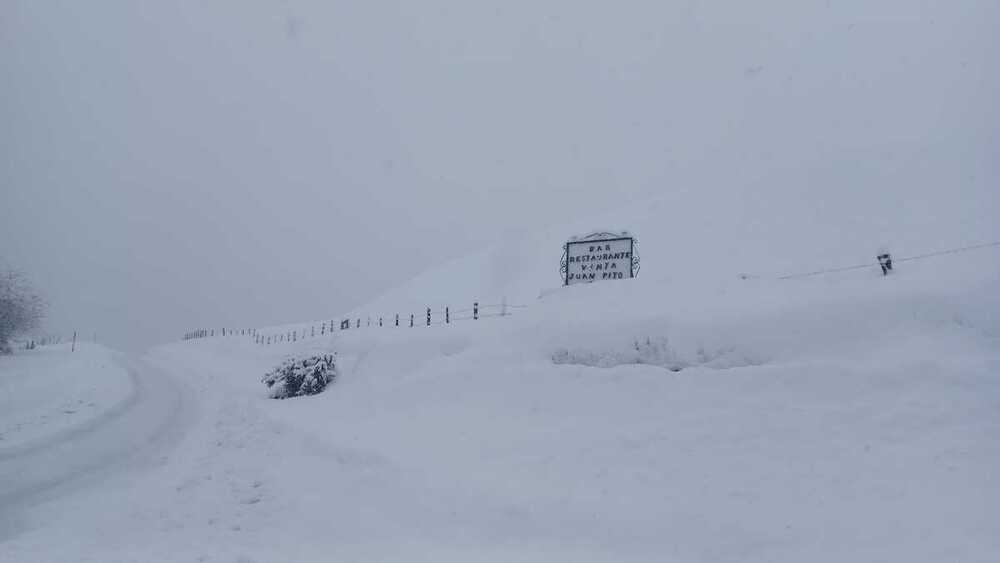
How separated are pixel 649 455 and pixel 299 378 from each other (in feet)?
43.9

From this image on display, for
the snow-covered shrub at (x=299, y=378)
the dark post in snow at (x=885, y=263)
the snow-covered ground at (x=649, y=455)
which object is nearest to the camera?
the snow-covered ground at (x=649, y=455)

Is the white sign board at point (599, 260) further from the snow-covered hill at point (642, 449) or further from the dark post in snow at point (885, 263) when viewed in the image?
the dark post in snow at point (885, 263)

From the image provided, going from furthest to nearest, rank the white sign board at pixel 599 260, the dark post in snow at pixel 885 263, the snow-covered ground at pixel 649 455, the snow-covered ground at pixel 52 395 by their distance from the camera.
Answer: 1. the white sign board at pixel 599 260
2. the dark post in snow at pixel 885 263
3. the snow-covered ground at pixel 52 395
4. the snow-covered ground at pixel 649 455

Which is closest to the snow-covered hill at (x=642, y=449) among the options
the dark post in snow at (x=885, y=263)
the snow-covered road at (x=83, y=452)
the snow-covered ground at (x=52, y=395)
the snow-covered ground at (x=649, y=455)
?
the snow-covered ground at (x=649, y=455)

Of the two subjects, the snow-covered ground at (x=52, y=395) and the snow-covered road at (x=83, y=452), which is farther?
the snow-covered ground at (x=52, y=395)

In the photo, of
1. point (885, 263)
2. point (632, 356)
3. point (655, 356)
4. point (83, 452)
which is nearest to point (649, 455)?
point (655, 356)

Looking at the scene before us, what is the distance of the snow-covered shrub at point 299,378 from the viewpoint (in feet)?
65.3

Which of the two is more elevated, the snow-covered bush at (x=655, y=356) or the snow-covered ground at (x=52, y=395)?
the snow-covered bush at (x=655, y=356)

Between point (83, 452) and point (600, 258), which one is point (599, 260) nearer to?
point (600, 258)

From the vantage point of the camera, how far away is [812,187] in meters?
58.2

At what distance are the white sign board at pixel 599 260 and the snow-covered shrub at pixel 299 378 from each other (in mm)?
8320

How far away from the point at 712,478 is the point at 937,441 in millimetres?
2863

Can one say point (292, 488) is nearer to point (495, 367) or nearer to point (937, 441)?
point (495, 367)

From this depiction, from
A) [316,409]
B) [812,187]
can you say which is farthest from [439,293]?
[316,409]
